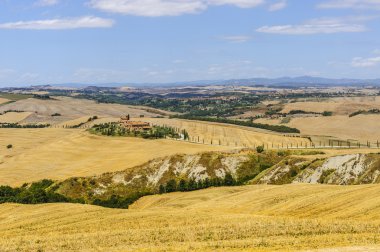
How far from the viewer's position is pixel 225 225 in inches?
1873

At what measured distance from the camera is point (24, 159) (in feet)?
433

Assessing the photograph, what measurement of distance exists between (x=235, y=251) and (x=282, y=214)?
77.5 ft

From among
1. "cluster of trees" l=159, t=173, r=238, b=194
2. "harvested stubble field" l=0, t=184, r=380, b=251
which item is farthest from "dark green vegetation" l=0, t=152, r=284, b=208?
"harvested stubble field" l=0, t=184, r=380, b=251

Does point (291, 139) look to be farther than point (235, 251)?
Yes

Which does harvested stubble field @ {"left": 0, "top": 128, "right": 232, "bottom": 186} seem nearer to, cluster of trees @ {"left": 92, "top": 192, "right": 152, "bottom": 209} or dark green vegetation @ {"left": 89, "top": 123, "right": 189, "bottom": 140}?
dark green vegetation @ {"left": 89, "top": 123, "right": 189, "bottom": 140}

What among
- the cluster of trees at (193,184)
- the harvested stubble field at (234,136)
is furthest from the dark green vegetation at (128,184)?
the harvested stubble field at (234,136)

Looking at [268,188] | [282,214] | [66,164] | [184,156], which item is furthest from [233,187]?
[66,164]

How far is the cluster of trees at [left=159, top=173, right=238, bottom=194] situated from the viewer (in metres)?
92.2

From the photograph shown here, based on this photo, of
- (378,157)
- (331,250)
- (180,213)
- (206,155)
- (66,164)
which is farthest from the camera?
(66,164)

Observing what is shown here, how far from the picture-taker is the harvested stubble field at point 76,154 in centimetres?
11238

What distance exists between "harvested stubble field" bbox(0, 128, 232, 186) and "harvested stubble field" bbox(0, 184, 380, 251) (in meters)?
39.3

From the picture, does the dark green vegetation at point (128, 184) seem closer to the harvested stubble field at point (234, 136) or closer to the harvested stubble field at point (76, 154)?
the harvested stubble field at point (76, 154)

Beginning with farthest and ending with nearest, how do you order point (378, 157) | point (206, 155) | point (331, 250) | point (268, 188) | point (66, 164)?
1. point (66, 164)
2. point (206, 155)
3. point (378, 157)
4. point (268, 188)
5. point (331, 250)

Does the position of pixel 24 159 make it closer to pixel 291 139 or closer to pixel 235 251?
pixel 291 139
